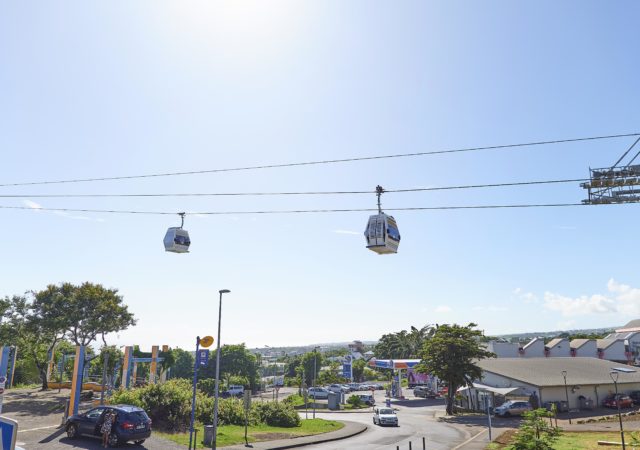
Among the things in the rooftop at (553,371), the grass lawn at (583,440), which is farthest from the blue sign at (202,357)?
the rooftop at (553,371)

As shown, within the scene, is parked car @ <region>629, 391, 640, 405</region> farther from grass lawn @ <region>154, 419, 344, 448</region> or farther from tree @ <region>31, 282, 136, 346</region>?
tree @ <region>31, 282, 136, 346</region>

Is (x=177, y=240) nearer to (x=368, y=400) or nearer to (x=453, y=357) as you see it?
(x=453, y=357)

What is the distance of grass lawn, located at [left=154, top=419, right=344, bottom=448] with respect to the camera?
78.6 feet

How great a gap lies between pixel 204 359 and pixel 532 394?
3458 cm

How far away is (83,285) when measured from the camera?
40.5 metres

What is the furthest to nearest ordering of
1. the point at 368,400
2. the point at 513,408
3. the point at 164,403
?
the point at 368,400 → the point at 513,408 → the point at 164,403

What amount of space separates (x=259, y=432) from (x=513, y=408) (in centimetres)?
2450

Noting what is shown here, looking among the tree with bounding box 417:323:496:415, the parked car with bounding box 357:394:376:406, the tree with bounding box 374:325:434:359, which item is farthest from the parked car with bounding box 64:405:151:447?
the tree with bounding box 374:325:434:359

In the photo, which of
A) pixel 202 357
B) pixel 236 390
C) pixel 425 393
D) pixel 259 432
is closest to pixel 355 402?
pixel 425 393

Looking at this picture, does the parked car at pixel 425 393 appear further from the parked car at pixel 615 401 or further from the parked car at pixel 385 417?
the parked car at pixel 385 417

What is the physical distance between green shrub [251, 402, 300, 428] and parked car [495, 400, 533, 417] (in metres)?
19.3

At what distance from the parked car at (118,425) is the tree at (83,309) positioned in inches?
816

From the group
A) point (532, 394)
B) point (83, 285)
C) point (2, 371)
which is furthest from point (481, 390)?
point (2, 371)

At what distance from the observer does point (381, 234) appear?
14047mm
